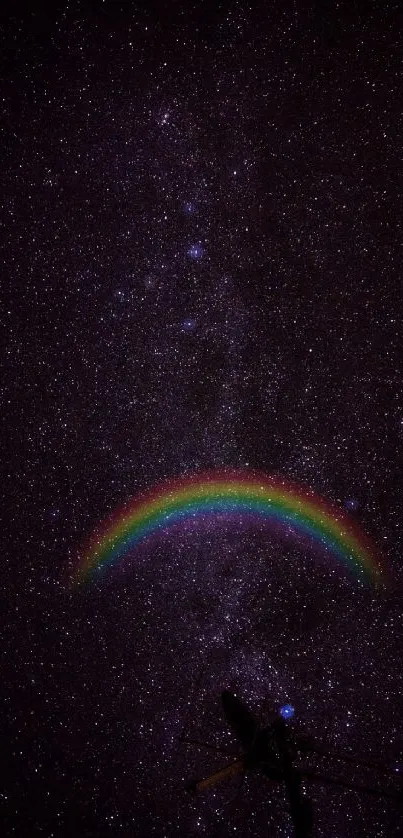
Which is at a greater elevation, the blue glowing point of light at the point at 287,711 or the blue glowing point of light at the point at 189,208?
the blue glowing point of light at the point at 189,208

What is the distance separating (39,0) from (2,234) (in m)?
0.79

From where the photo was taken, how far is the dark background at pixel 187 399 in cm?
191

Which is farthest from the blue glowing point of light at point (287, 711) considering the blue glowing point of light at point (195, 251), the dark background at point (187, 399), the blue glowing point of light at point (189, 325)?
the blue glowing point of light at point (195, 251)

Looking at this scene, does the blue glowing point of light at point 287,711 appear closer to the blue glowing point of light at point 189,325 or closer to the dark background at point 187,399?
the dark background at point 187,399

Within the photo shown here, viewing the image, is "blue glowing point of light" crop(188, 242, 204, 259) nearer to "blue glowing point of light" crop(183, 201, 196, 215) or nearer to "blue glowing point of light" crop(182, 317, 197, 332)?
"blue glowing point of light" crop(183, 201, 196, 215)

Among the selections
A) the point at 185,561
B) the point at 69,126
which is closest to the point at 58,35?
the point at 69,126

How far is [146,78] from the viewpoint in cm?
192

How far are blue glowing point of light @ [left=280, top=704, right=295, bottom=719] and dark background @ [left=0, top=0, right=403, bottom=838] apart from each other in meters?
0.02

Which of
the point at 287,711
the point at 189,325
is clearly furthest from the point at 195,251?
the point at 287,711

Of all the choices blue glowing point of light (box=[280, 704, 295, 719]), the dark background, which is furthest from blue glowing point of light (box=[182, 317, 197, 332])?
blue glowing point of light (box=[280, 704, 295, 719])

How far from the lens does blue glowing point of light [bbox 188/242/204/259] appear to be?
198 cm

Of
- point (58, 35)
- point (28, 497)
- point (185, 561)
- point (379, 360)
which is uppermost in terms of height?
point (58, 35)

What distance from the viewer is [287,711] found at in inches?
78.0

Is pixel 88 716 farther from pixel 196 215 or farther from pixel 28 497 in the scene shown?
pixel 196 215
